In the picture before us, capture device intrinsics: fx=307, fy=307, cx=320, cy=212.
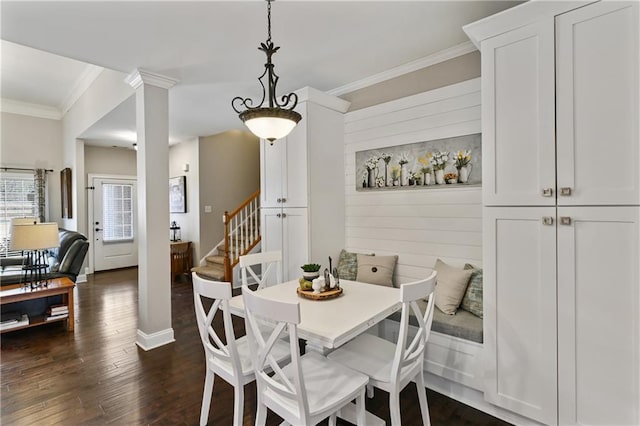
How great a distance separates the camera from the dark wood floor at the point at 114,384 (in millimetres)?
1989

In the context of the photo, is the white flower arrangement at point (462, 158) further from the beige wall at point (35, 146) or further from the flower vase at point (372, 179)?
the beige wall at point (35, 146)

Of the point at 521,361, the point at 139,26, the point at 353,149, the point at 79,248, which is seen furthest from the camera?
the point at 79,248

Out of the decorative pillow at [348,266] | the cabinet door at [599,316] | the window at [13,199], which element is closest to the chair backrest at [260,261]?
the decorative pillow at [348,266]

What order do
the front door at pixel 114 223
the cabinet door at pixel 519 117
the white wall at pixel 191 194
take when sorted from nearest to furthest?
1. the cabinet door at pixel 519 117
2. the white wall at pixel 191 194
3. the front door at pixel 114 223

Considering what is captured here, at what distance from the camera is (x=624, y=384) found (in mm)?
1521

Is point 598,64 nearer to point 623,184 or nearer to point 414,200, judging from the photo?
point 623,184

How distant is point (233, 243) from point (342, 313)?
4300 mm

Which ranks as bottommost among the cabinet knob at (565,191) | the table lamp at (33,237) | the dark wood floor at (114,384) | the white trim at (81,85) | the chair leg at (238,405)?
the dark wood floor at (114,384)

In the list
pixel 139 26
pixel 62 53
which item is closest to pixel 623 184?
pixel 139 26

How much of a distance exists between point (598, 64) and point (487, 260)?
1188 millimetres

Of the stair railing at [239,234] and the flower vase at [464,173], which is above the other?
the flower vase at [464,173]

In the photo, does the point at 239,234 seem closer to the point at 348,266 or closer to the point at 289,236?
the point at 289,236

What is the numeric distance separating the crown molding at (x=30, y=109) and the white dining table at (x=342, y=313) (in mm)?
6404

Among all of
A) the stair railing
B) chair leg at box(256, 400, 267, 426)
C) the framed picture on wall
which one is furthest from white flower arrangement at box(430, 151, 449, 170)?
the framed picture on wall
